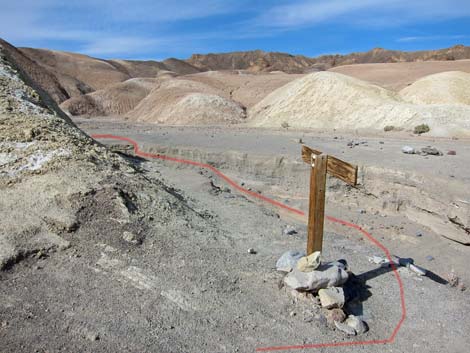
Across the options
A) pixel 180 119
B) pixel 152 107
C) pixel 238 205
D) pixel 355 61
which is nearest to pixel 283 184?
pixel 238 205

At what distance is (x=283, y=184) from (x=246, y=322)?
23.3ft

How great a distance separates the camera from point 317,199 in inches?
177

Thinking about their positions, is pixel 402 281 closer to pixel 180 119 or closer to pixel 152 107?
pixel 180 119

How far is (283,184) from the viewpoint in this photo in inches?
431

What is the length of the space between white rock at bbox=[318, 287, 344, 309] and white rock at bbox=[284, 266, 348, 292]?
0.20 ft

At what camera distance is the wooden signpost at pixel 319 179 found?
422cm

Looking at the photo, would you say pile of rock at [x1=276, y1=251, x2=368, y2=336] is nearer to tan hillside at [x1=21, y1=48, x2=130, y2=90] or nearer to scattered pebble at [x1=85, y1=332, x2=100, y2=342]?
scattered pebble at [x1=85, y1=332, x2=100, y2=342]

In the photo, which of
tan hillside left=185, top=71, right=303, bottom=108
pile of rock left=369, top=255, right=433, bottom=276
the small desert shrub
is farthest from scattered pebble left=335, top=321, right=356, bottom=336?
tan hillside left=185, top=71, right=303, bottom=108

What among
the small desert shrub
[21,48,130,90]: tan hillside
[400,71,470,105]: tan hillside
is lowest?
the small desert shrub

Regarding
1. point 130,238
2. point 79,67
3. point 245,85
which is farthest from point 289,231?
point 79,67

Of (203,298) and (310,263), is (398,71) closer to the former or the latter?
(310,263)

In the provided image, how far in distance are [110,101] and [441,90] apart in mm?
29709

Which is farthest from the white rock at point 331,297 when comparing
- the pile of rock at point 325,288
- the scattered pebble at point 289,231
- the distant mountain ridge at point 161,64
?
the distant mountain ridge at point 161,64

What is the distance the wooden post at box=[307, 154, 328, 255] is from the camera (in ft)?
14.5
